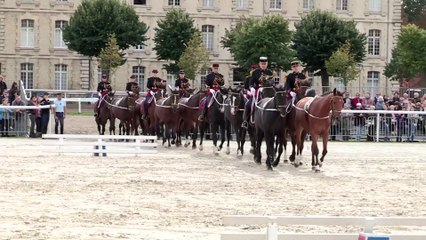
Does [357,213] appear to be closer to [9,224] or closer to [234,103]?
[9,224]

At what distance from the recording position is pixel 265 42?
74.2 meters

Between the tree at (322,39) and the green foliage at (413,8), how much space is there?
43.8 m

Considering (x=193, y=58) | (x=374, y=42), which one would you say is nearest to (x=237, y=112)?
(x=193, y=58)

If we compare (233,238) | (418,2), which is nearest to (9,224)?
(233,238)

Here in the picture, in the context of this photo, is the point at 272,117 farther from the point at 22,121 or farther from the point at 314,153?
the point at 22,121

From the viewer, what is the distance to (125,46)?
77812 millimetres

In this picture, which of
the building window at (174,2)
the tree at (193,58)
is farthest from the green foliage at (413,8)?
the tree at (193,58)

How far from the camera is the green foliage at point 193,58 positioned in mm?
74000

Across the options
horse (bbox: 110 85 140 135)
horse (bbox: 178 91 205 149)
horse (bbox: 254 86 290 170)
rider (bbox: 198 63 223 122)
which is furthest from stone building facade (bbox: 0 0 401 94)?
horse (bbox: 254 86 290 170)

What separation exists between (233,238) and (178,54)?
223ft

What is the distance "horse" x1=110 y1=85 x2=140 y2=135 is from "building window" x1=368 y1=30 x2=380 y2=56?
52151 millimetres

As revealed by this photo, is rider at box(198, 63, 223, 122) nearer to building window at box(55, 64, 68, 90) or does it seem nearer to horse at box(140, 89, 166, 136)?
horse at box(140, 89, 166, 136)

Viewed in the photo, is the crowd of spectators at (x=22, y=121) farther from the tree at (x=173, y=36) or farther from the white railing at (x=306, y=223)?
the tree at (x=173, y=36)

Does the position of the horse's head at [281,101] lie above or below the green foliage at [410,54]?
below
